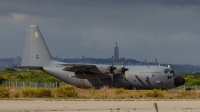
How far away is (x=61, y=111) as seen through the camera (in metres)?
30.2

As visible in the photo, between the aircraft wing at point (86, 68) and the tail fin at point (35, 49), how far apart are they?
711 cm

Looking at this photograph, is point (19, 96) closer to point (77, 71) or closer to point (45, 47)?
point (77, 71)

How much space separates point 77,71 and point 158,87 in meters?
9.64

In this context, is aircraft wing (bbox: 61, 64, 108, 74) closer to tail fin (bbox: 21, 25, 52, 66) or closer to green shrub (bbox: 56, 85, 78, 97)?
tail fin (bbox: 21, 25, 52, 66)

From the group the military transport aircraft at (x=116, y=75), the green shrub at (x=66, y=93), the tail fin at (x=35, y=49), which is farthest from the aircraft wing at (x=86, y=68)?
the green shrub at (x=66, y=93)

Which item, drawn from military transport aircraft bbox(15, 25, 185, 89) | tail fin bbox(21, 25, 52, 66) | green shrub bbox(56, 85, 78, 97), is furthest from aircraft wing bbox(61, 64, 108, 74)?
green shrub bbox(56, 85, 78, 97)

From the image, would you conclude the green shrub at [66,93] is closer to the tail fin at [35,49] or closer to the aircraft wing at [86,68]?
the aircraft wing at [86,68]

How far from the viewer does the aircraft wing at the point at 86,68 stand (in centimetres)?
5612

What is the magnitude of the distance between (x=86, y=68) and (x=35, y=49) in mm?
9712

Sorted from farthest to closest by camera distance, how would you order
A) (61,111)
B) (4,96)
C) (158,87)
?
(158,87) → (4,96) → (61,111)

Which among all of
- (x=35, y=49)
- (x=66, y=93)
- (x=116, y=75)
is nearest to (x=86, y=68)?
(x=116, y=75)

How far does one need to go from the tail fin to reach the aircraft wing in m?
7.11

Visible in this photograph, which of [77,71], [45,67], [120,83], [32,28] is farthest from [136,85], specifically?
A: [32,28]

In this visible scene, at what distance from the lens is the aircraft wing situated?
56.1m
